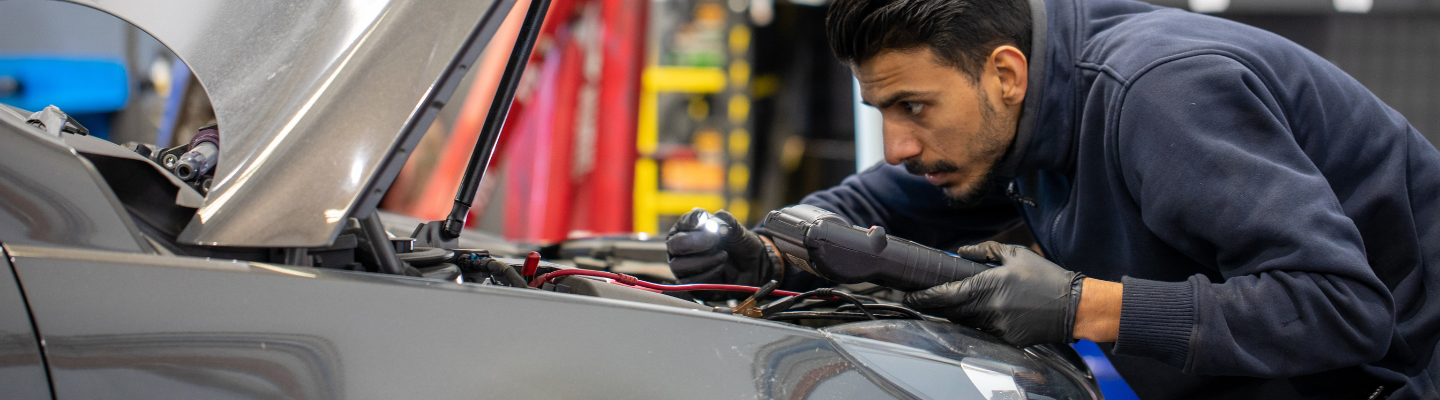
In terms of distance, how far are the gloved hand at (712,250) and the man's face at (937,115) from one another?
33 cm

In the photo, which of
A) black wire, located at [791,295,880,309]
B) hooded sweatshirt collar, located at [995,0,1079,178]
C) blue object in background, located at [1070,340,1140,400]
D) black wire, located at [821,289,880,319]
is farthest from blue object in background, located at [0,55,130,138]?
blue object in background, located at [1070,340,1140,400]

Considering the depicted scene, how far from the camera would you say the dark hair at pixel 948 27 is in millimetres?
1315

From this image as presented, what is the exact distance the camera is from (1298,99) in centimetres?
119

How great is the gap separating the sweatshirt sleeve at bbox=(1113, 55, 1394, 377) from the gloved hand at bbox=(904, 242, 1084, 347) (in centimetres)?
8

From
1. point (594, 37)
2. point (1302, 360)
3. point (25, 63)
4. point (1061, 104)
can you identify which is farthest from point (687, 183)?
point (1302, 360)

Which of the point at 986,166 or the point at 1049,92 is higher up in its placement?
the point at 1049,92

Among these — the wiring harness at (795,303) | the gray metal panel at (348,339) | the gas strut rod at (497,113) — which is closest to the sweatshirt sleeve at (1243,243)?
the wiring harness at (795,303)

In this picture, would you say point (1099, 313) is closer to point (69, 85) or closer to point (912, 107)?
point (912, 107)

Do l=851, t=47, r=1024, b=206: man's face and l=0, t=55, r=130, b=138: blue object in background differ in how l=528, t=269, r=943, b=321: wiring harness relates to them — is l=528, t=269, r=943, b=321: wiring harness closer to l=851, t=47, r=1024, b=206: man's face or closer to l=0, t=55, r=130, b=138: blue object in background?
l=851, t=47, r=1024, b=206: man's face

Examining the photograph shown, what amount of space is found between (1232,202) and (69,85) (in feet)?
18.8

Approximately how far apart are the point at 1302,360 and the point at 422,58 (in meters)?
1.14

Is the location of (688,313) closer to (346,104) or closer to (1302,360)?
(346,104)

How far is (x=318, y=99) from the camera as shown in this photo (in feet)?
2.89

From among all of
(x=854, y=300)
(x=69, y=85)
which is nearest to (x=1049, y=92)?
(x=854, y=300)
